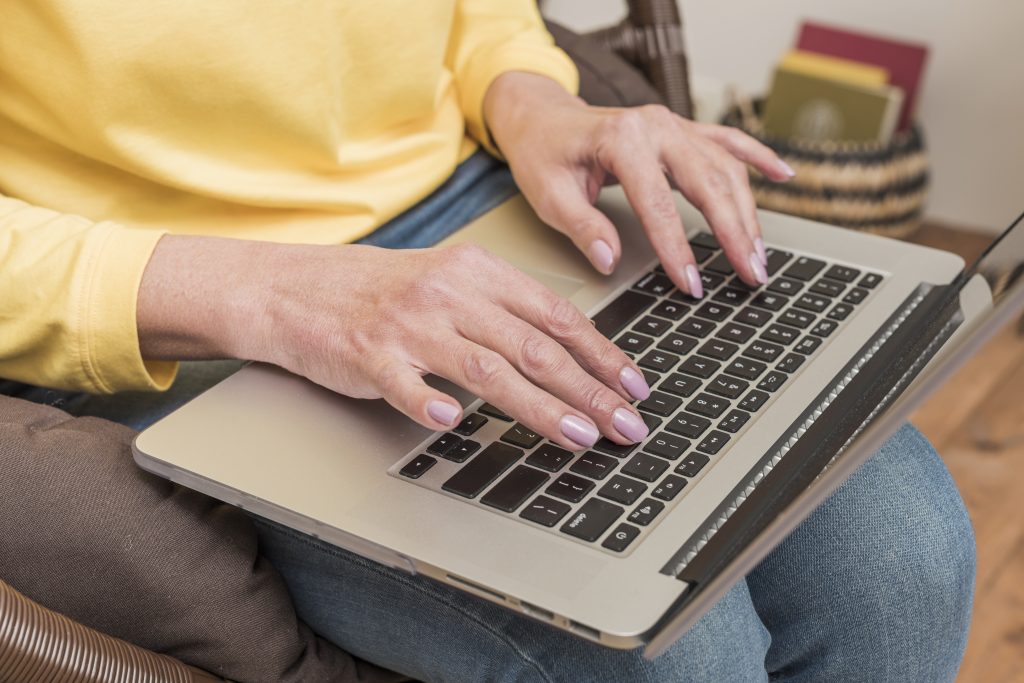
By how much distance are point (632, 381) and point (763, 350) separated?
0.38 feet

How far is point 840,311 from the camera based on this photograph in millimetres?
748

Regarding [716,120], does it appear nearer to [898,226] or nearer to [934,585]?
[898,226]

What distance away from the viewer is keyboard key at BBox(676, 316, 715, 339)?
0.73 m

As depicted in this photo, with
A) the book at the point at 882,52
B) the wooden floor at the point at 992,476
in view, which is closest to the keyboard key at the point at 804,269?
the wooden floor at the point at 992,476

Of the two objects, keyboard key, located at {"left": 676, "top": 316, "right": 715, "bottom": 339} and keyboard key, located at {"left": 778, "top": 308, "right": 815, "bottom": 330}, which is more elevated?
keyboard key, located at {"left": 676, "top": 316, "right": 715, "bottom": 339}

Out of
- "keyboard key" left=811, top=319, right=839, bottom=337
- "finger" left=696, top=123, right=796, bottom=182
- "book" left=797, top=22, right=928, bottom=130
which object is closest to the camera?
"keyboard key" left=811, top=319, right=839, bottom=337

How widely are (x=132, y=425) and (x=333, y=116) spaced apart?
0.86 ft

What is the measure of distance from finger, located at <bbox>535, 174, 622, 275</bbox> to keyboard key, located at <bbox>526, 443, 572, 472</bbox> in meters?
0.20

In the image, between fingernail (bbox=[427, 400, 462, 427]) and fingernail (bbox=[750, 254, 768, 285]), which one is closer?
fingernail (bbox=[427, 400, 462, 427])

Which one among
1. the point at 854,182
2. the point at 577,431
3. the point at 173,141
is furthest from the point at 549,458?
the point at 854,182

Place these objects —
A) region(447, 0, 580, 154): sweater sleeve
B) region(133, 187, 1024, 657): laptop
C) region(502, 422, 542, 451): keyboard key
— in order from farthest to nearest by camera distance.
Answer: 1. region(447, 0, 580, 154): sweater sleeve
2. region(502, 422, 542, 451): keyboard key
3. region(133, 187, 1024, 657): laptop

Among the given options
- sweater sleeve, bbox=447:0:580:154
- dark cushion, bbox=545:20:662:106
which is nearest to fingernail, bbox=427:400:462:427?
sweater sleeve, bbox=447:0:580:154

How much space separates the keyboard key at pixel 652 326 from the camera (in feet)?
2.39

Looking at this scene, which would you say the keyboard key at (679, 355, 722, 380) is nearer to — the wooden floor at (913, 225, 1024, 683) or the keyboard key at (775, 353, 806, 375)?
the keyboard key at (775, 353, 806, 375)
